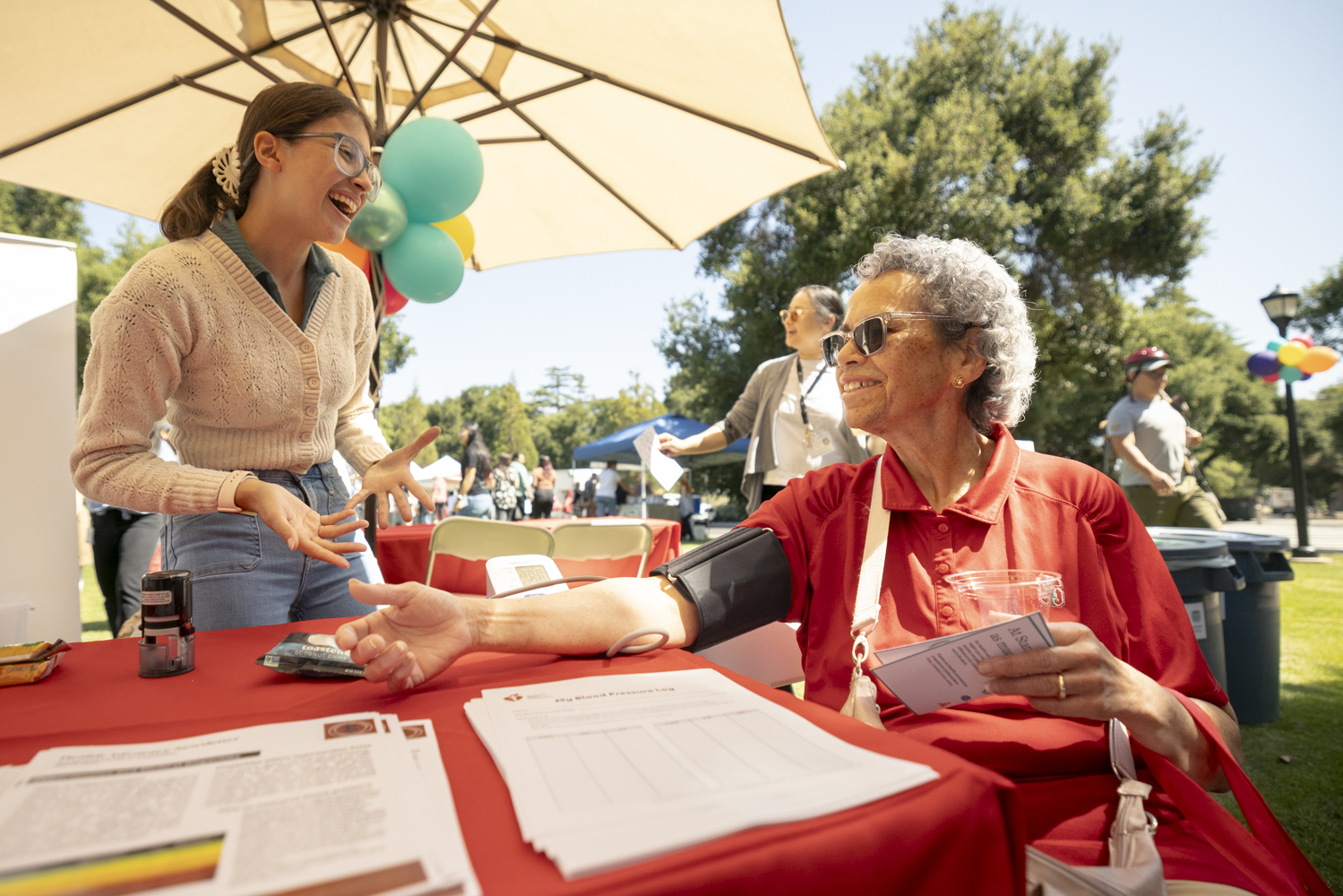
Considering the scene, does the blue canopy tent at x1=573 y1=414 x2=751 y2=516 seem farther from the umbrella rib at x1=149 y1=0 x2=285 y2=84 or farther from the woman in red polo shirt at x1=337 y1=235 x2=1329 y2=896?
the woman in red polo shirt at x1=337 y1=235 x2=1329 y2=896

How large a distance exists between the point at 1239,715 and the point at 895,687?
13.1 ft

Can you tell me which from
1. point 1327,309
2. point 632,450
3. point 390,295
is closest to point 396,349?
point 632,450

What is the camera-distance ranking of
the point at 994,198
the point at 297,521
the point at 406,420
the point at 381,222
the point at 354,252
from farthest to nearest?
the point at 406,420 → the point at 994,198 → the point at 354,252 → the point at 381,222 → the point at 297,521

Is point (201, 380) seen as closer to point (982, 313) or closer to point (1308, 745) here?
point (982, 313)

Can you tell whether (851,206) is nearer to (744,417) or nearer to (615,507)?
(615,507)

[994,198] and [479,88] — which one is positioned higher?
[994,198]

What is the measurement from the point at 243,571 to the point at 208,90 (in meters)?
3.40

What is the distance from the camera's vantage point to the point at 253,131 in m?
1.96

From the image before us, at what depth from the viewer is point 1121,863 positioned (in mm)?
1111

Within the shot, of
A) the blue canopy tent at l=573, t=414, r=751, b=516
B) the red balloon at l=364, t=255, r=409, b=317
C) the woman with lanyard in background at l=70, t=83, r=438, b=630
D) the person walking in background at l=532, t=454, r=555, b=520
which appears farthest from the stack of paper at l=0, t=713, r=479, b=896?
the person walking in background at l=532, t=454, r=555, b=520

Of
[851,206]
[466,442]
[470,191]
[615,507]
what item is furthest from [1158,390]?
[615,507]

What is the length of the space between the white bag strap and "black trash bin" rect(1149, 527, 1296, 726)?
2.88 m

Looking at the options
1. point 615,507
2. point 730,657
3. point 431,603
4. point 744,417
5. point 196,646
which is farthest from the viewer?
point 615,507

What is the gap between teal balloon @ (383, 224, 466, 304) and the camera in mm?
3885
